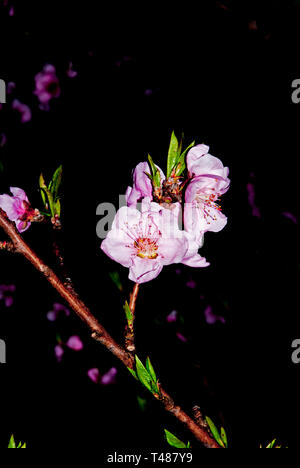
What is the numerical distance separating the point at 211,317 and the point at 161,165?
0.73 meters

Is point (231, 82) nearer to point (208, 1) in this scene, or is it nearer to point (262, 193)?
point (208, 1)

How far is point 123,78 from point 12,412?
5.40 feet

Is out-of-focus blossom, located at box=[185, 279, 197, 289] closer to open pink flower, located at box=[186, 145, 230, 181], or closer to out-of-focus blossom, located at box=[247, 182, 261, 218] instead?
out-of-focus blossom, located at box=[247, 182, 261, 218]

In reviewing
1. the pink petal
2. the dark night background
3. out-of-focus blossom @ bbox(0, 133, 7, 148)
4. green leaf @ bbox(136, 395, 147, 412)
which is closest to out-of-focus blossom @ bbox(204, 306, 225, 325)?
the dark night background

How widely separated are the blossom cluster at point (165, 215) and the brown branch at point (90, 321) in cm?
8

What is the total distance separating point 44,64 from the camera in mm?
1656

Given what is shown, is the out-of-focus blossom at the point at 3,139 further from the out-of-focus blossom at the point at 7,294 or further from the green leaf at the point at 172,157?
the green leaf at the point at 172,157

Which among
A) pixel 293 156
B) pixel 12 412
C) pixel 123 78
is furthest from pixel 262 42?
pixel 12 412

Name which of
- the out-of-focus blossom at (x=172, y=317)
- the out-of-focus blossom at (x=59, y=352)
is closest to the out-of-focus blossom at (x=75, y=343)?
the out-of-focus blossom at (x=59, y=352)

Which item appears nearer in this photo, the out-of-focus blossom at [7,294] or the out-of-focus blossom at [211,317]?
the out-of-focus blossom at [211,317]

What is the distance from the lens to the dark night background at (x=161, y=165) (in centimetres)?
135

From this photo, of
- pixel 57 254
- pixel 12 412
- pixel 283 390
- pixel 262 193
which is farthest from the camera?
pixel 262 193

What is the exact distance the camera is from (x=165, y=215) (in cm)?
47

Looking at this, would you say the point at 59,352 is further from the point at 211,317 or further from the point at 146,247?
the point at 146,247
